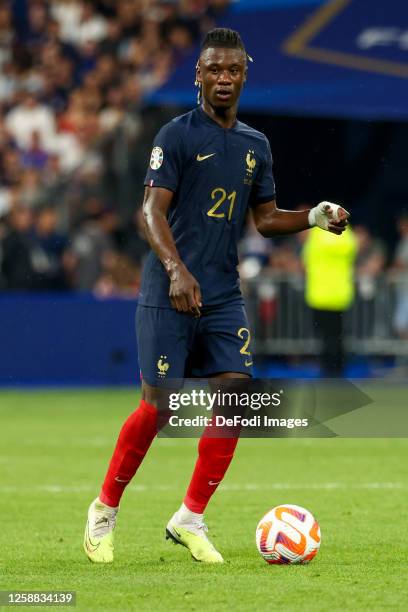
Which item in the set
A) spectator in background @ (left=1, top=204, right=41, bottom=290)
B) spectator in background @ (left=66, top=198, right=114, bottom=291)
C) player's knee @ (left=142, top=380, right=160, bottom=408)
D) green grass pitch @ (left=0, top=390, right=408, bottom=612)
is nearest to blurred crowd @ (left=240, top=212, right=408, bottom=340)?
spectator in background @ (left=66, top=198, right=114, bottom=291)

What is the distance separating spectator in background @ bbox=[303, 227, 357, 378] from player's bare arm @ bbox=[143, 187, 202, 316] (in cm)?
1026

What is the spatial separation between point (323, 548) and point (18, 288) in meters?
11.9

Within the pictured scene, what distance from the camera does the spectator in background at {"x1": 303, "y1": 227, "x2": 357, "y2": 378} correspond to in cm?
1661

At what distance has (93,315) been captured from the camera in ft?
59.5

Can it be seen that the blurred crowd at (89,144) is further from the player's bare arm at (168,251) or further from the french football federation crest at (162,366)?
the french football federation crest at (162,366)

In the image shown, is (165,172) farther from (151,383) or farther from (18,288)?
(18,288)

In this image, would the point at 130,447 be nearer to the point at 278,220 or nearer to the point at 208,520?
the point at 278,220

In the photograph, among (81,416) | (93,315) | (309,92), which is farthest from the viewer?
(93,315)

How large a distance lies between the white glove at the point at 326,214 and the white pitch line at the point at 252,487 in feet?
9.61

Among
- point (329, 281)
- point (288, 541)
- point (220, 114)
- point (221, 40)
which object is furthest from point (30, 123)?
point (288, 541)

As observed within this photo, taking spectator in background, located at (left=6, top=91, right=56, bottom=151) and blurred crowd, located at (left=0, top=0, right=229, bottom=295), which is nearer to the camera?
blurred crowd, located at (left=0, top=0, right=229, bottom=295)

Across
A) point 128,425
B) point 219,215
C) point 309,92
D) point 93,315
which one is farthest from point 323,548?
point 93,315

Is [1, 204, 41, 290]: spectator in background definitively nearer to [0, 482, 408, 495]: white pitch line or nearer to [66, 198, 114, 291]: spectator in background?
[66, 198, 114, 291]: spectator in background

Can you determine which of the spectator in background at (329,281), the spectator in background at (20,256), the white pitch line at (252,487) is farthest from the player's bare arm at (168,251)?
the spectator in background at (20,256)
